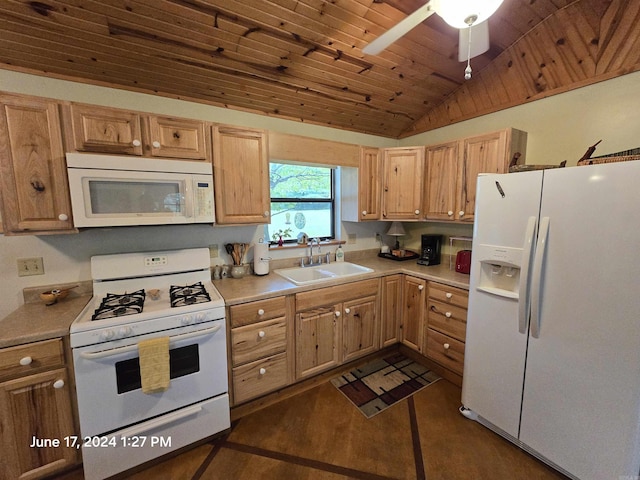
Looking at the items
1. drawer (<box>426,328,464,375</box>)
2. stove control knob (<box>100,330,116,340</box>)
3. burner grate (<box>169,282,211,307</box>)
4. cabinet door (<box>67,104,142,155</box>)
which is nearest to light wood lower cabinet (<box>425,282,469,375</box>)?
drawer (<box>426,328,464,375</box>)

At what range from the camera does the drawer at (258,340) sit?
1.83 m

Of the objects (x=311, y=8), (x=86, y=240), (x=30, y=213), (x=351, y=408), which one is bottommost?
(x=351, y=408)

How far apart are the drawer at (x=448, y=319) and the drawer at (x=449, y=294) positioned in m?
0.04

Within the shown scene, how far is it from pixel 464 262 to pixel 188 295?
2.31 metres

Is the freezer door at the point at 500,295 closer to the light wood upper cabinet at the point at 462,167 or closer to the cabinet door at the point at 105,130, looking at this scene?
the light wood upper cabinet at the point at 462,167

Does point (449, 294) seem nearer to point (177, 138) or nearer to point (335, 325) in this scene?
point (335, 325)

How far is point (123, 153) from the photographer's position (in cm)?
165

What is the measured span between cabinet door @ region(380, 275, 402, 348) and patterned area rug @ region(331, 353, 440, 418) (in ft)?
0.72

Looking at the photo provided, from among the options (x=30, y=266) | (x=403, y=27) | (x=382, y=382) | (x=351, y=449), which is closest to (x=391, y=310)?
(x=382, y=382)

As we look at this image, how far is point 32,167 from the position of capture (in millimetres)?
1472

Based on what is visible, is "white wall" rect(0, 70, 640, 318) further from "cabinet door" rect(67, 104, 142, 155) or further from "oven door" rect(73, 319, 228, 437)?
"oven door" rect(73, 319, 228, 437)

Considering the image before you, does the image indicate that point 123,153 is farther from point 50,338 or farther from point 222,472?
point 222,472

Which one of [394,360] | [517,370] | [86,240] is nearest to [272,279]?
[86,240]

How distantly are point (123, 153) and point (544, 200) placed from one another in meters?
2.51
